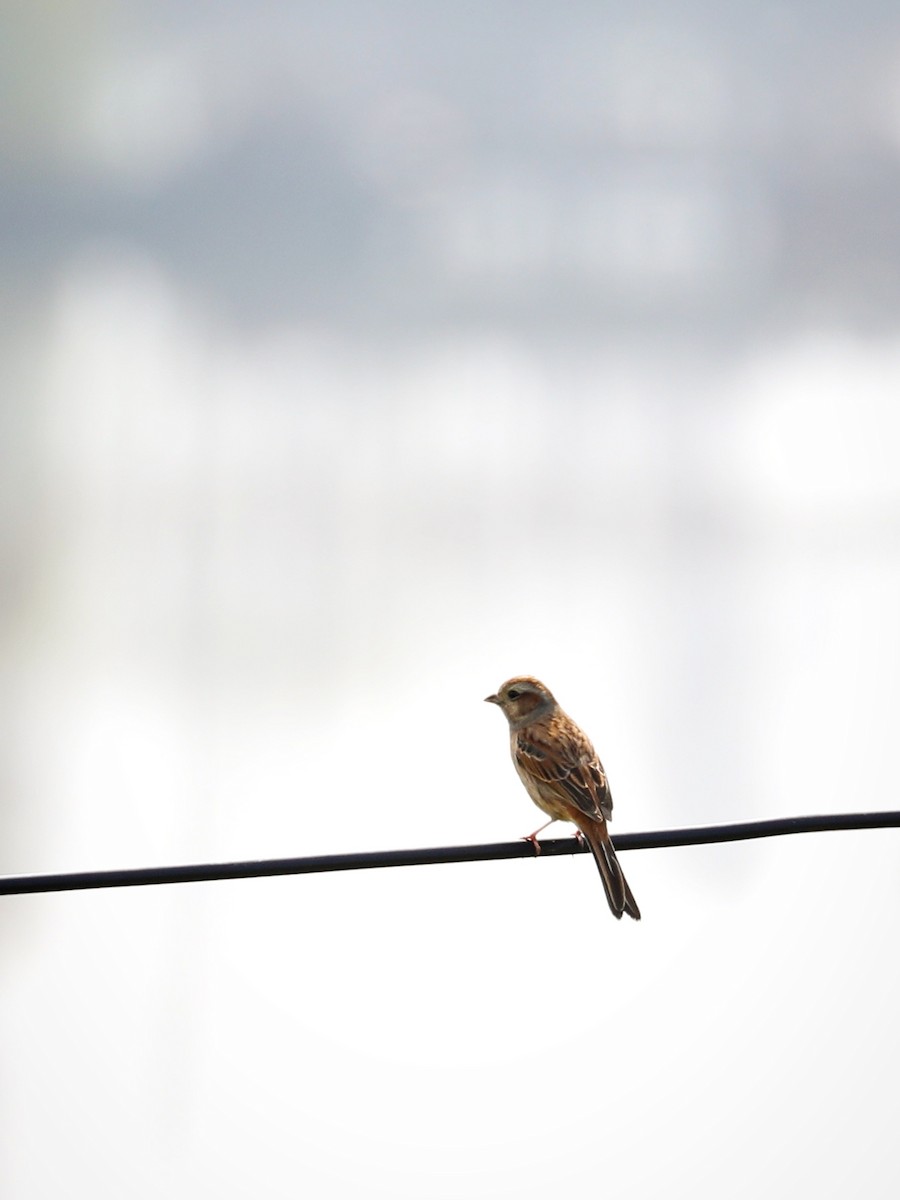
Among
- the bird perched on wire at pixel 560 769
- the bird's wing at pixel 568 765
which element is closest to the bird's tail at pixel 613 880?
the bird perched on wire at pixel 560 769

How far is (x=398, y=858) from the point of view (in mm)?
3297

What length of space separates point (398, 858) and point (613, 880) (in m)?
2.00

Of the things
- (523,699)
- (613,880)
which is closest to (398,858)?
(613,880)

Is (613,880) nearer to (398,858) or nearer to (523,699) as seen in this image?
(523,699)

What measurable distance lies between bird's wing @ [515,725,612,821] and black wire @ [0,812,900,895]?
1.85 meters

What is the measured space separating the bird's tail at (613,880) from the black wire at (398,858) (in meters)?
1.48

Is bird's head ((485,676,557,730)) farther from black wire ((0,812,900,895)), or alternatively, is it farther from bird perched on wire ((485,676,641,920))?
black wire ((0,812,900,895))

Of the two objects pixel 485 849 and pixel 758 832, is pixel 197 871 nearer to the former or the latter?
pixel 485 849

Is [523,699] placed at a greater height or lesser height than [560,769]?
greater

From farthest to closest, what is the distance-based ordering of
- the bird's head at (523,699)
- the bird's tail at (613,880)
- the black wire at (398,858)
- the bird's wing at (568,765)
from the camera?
the bird's head at (523,699), the bird's wing at (568,765), the bird's tail at (613,880), the black wire at (398,858)

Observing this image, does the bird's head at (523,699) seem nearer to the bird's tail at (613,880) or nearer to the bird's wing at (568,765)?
the bird's wing at (568,765)

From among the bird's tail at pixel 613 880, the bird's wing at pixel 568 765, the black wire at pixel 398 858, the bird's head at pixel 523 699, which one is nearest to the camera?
the black wire at pixel 398 858

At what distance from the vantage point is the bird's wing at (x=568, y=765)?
18.0 feet

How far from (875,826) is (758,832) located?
1.20ft
